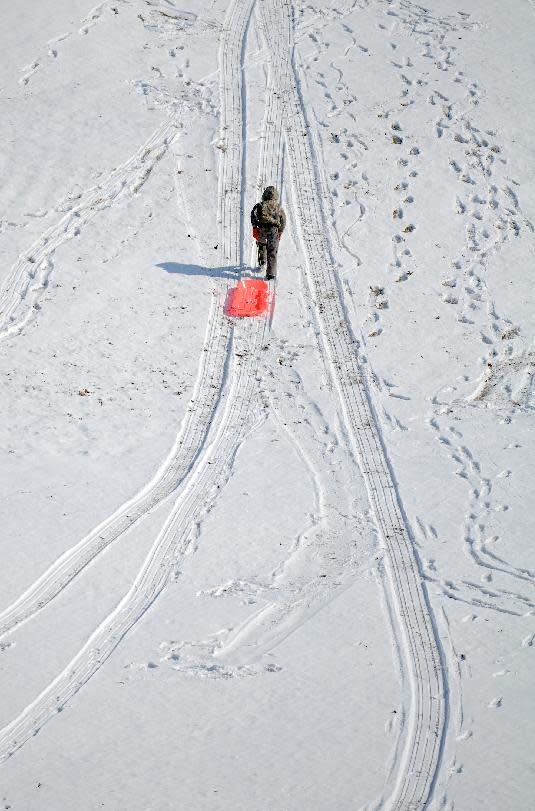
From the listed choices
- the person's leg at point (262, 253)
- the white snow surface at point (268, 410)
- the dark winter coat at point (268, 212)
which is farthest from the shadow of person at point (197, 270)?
the dark winter coat at point (268, 212)

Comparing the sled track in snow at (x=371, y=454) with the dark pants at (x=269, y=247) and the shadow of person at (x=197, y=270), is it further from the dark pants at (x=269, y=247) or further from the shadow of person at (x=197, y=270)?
the shadow of person at (x=197, y=270)

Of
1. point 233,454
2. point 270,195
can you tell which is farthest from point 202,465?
point 270,195

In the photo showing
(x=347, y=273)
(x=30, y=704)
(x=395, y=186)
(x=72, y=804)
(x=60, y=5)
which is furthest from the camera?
(x=60, y=5)

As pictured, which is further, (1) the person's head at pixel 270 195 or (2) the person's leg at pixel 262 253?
(2) the person's leg at pixel 262 253

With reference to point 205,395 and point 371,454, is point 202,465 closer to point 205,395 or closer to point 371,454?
point 205,395

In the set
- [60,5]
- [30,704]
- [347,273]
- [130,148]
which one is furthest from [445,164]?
[30,704]

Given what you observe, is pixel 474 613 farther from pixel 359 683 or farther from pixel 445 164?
pixel 445 164
